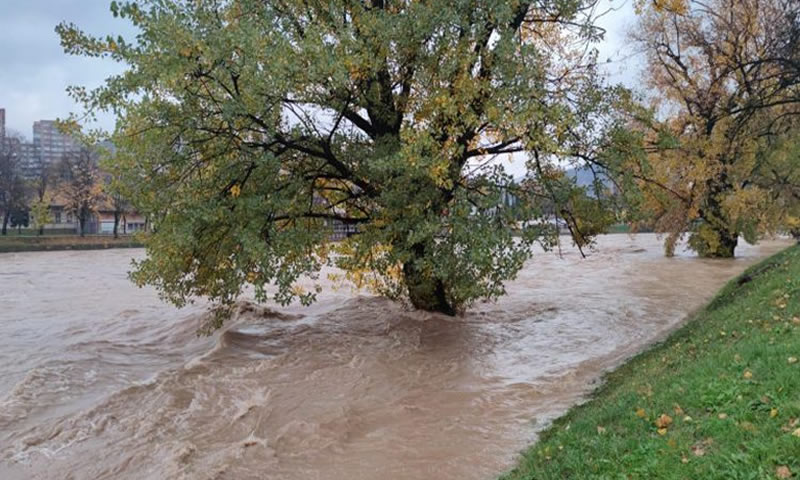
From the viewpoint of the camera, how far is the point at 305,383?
34.1 ft

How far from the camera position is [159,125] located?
9711mm

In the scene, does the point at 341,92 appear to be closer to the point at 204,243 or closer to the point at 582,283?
the point at 204,243

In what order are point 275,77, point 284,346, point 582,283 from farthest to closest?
point 582,283 → point 284,346 → point 275,77

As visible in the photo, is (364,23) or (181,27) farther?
(364,23)

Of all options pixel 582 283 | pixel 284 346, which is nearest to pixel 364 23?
pixel 284 346

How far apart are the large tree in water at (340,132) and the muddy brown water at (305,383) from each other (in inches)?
71.5

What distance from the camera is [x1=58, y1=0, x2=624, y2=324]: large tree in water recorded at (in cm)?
912

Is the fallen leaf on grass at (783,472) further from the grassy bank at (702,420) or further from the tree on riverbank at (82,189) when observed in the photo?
the tree on riverbank at (82,189)

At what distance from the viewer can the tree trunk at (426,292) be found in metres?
13.4

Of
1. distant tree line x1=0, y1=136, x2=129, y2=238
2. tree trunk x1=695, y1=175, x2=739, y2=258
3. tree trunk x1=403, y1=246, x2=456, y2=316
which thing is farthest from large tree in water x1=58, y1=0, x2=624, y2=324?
distant tree line x1=0, y1=136, x2=129, y2=238

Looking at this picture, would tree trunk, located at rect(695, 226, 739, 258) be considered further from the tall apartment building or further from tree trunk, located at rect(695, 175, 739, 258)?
the tall apartment building

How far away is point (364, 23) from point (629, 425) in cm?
782

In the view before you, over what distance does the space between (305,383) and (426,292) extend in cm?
468

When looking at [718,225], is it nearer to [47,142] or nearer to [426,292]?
[426,292]
